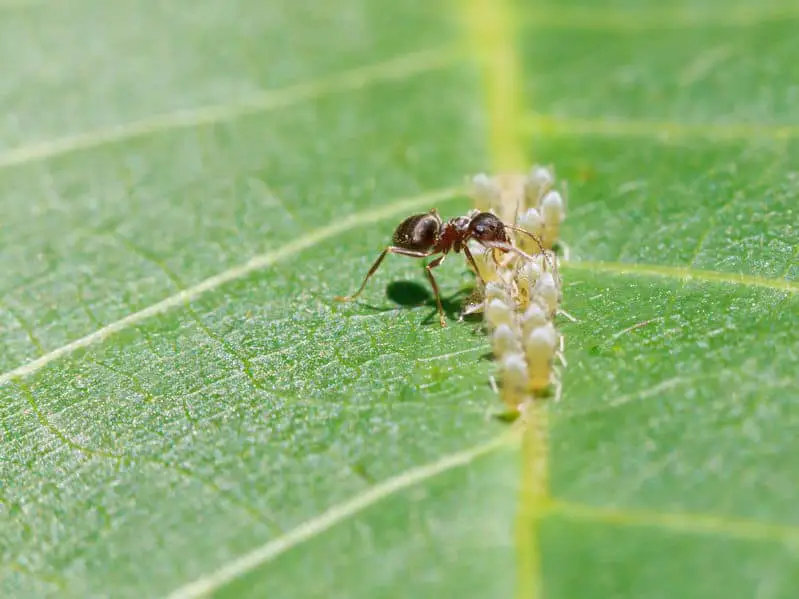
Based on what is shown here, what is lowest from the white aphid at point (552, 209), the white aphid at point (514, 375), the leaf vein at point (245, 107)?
the white aphid at point (514, 375)

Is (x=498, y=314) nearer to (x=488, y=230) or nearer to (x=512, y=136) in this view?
(x=488, y=230)

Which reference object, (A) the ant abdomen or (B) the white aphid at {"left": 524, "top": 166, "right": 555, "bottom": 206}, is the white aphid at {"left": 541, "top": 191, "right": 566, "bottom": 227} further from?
(A) the ant abdomen

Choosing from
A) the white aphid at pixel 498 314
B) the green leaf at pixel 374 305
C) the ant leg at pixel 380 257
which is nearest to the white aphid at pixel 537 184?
the green leaf at pixel 374 305

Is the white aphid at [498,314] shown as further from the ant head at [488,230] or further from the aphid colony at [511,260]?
the ant head at [488,230]

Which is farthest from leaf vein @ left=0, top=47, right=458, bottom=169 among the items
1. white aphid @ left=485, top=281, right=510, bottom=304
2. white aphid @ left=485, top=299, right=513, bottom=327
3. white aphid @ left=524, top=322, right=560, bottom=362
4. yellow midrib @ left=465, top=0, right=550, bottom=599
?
white aphid @ left=524, top=322, right=560, bottom=362

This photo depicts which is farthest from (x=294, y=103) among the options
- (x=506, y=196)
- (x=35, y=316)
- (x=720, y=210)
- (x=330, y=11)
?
(x=720, y=210)

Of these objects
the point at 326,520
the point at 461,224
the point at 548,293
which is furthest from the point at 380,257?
the point at 326,520

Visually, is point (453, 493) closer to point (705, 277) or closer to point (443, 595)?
point (443, 595)

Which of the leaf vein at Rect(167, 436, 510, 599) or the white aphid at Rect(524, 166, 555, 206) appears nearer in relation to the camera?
the leaf vein at Rect(167, 436, 510, 599)
